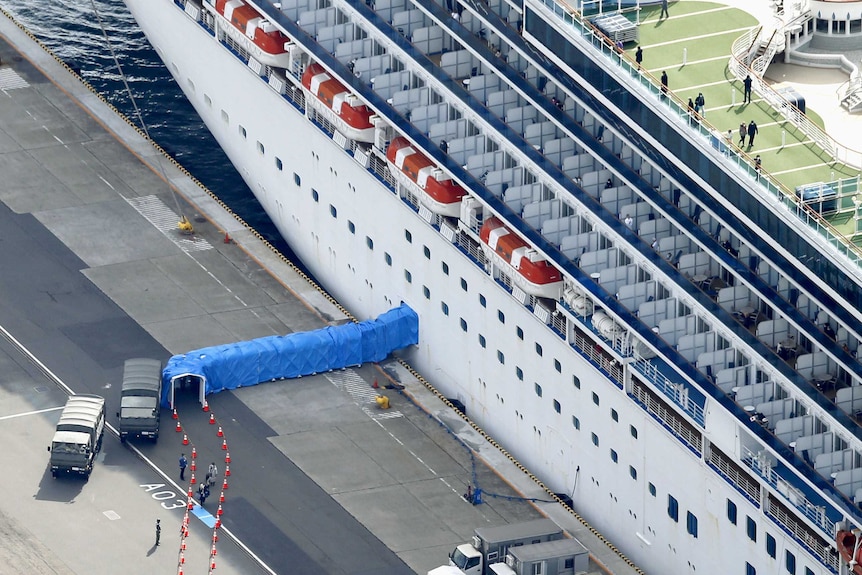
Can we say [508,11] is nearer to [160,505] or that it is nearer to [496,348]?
[496,348]

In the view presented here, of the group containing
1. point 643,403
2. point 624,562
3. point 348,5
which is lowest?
point 624,562

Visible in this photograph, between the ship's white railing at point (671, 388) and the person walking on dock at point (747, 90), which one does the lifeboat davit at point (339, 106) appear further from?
the person walking on dock at point (747, 90)

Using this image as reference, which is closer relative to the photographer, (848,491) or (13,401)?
(848,491)

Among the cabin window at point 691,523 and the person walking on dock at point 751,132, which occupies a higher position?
the person walking on dock at point 751,132

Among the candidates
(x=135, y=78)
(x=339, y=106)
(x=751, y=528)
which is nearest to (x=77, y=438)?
(x=339, y=106)

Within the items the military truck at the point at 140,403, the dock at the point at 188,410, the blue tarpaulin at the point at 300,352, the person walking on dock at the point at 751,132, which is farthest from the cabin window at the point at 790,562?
the military truck at the point at 140,403

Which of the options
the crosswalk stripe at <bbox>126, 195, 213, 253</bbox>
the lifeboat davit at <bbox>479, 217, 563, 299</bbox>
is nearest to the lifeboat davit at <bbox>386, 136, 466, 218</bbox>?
the lifeboat davit at <bbox>479, 217, 563, 299</bbox>

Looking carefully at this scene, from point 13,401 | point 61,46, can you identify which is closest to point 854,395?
point 13,401
